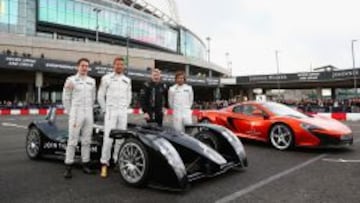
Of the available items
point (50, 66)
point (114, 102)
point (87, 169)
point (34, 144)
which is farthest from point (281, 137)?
point (50, 66)

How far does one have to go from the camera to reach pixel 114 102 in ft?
17.5

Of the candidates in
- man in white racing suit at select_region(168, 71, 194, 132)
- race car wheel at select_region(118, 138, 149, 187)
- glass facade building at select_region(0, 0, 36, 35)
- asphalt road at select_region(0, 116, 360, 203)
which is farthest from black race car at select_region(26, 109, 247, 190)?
glass facade building at select_region(0, 0, 36, 35)

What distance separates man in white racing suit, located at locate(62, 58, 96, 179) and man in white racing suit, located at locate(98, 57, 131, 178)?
24 centimetres

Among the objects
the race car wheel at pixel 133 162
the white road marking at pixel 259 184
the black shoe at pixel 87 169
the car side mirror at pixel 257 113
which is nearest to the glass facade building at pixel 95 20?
the car side mirror at pixel 257 113

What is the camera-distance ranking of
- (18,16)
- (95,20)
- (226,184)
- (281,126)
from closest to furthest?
1. (226,184)
2. (281,126)
3. (18,16)
4. (95,20)

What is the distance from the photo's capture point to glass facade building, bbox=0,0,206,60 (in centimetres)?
4694

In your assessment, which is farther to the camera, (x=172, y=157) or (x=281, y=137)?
(x=281, y=137)

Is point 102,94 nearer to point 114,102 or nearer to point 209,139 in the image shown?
point 114,102

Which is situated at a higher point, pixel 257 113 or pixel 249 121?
pixel 257 113

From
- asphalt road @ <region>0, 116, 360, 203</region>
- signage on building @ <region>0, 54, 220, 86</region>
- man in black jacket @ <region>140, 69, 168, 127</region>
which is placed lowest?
asphalt road @ <region>0, 116, 360, 203</region>

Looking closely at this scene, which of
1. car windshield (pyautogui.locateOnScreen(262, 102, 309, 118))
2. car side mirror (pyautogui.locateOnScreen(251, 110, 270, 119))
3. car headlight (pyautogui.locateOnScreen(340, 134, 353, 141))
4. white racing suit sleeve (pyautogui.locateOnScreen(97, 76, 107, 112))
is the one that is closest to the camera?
white racing suit sleeve (pyautogui.locateOnScreen(97, 76, 107, 112))

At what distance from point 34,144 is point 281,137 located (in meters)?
5.24

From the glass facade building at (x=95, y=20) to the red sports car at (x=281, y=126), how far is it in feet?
149

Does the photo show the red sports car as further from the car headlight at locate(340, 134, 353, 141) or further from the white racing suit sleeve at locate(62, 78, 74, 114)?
the white racing suit sleeve at locate(62, 78, 74, 114)
